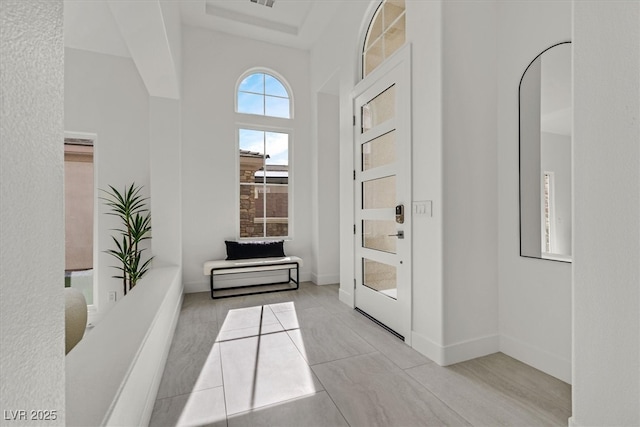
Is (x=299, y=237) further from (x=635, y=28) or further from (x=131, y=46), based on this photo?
(x=635, y=28)

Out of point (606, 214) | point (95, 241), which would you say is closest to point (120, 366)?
point (606, 214)

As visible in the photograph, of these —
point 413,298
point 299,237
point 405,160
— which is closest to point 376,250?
point 413,298

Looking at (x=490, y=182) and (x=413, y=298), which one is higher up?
(x=490, y=182)

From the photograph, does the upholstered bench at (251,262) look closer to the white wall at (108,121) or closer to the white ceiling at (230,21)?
the white wall at (108,121)

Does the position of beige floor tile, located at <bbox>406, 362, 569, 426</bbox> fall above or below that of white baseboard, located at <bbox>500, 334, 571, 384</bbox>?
below

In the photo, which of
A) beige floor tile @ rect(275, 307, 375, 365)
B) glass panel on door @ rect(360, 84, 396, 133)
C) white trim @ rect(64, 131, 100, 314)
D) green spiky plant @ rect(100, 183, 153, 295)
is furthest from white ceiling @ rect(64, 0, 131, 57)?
beige floor tile @ rect(275, 307, 375, 365)

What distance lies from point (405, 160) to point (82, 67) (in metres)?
4.24

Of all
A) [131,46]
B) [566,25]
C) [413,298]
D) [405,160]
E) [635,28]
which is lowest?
[413,298]

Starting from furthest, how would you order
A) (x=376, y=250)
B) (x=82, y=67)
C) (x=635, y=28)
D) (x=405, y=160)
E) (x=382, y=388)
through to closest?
(x=82, y=67), (x=376, y=250), (x=405, y=160), (x=382, y=388), (x=635, y=28)

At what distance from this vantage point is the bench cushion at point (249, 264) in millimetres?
3799

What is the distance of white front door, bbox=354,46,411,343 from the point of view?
2438mm

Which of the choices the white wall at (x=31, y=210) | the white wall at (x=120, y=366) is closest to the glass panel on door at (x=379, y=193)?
the white wall at (x=120, y=366)

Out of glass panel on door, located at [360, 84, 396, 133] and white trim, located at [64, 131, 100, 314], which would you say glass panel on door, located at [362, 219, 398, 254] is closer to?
glass panel on door, located at [360, 84, 396, 133]

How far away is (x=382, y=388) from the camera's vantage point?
5.90ft
